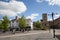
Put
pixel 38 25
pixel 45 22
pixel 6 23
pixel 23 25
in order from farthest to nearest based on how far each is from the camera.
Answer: pixel 45 22 < pixel 38 25 < pixel 23 25 < pixel 6 23

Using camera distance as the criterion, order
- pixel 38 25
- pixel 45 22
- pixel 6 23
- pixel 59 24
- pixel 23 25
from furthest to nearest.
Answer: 1. pixel 59 24
2. pixel 45 22
3. pixel 38 25
4. pixel 23 25
5. pixel 6 23

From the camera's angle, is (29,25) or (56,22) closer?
(29,25)

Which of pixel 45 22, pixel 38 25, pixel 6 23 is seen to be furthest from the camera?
pixel 45 22

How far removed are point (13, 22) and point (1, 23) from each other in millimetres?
22371

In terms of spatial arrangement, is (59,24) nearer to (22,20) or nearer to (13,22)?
(13,22)

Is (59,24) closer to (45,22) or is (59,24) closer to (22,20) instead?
(45,22)

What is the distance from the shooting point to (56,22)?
118438 millimetres

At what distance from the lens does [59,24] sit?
11238 cm

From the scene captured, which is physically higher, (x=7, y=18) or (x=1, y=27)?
(x=7, y=18)

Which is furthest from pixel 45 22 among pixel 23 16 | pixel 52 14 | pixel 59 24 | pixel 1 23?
pixel 52 14

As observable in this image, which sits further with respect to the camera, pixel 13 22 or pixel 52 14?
pixel 13 22

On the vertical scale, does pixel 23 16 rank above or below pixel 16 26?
above

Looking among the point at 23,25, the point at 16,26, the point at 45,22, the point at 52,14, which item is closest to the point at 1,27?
the point at 23,25

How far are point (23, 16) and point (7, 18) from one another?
425 inches
